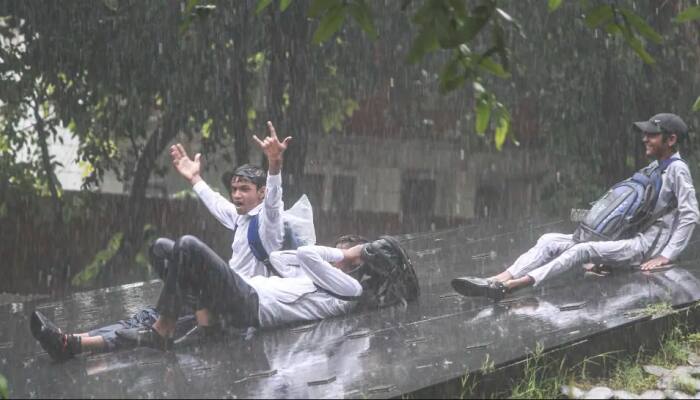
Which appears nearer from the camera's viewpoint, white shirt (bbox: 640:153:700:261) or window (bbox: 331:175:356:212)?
white shirt (bbox: 640:153:700:261)

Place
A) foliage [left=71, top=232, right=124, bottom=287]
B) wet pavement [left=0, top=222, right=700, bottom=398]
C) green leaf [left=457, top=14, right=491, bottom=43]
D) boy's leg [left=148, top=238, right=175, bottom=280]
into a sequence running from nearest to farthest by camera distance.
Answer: green leaf [left=457, top=14, right=491, bottom=43] → wet pavement [left=0, top=222, right=700, bottom=398] → boy's leg [left=148, top=238, right=175, bottom=280] → foliage [left=71, top=232, right=124, bottom=287]

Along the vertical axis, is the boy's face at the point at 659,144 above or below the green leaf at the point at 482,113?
below

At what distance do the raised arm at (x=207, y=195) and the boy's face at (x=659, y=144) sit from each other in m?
3.49

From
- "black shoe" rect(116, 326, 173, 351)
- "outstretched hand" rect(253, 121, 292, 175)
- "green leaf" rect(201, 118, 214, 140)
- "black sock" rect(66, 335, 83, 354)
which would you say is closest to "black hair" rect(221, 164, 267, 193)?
"outstretched hand" rect(253, 121, 292, 175)

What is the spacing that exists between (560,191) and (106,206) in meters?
6.88

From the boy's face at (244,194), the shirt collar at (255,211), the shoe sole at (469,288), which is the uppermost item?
the boy's face at (244,194)

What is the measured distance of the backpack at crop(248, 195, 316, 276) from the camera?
7.06 m

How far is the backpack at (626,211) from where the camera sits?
853 cm

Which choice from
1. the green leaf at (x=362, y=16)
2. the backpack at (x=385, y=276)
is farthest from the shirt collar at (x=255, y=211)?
the green leaf at (x=362, y=16)

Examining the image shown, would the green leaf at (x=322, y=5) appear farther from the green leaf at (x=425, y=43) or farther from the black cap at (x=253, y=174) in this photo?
the black cap at (x=253, y=174)

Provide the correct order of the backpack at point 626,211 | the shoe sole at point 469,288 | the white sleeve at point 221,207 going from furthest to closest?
the backpack at point 626,211
the shoe sole at point 469,288
the white sleeve at point 221,207

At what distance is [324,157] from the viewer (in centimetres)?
2289

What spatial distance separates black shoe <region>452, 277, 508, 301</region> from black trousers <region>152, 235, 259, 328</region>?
183 cm

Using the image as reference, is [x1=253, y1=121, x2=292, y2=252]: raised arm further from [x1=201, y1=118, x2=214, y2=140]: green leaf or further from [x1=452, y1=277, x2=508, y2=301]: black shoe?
[x1=201, y1=118, x2=214, y2=140]: green leaf
